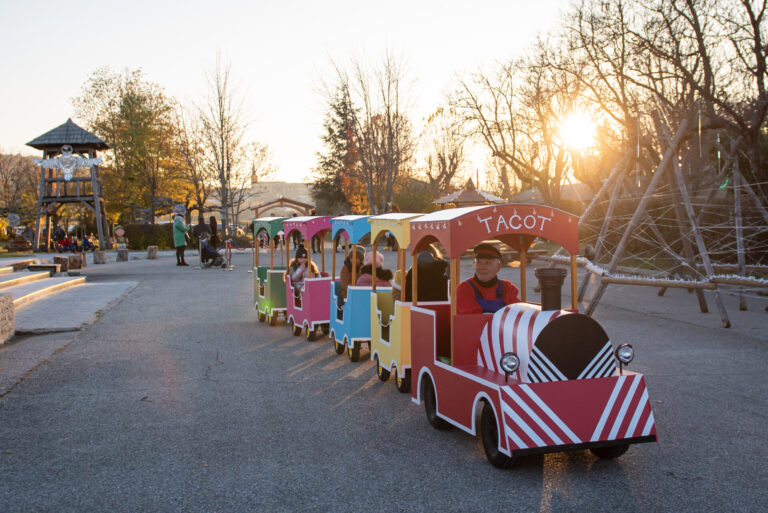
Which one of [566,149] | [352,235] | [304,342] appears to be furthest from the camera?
[566,149]

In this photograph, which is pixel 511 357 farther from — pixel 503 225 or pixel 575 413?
pixel 503 225

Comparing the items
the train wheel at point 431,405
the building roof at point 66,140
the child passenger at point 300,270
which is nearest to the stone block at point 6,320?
the child passenger at point 300,270

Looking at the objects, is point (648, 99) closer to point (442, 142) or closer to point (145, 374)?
point (145, 374)

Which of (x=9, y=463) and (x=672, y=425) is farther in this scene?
(x=672, y=425)

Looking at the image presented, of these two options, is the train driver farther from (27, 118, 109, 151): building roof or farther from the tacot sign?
(27, 118, 109, 151): building roof

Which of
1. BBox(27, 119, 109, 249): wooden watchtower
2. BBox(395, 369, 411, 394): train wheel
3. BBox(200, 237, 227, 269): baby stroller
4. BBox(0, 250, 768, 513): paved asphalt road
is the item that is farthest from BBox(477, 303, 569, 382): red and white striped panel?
BBox(27, 119, 109, 249): wooden watchtower

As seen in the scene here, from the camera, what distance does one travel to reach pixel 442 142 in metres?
64.4

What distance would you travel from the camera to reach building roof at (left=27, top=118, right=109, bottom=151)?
44219 millimetres

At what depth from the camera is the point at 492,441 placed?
5641mm

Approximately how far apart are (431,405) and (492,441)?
1.25 m

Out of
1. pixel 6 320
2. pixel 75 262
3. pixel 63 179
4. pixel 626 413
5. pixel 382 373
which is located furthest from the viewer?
pixel 63 179

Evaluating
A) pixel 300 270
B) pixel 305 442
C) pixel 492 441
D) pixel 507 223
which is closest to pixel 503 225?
pixel 507 223

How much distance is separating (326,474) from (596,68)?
1023 inches

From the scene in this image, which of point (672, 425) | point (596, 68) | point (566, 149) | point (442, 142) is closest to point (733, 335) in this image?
point (672, 425)
